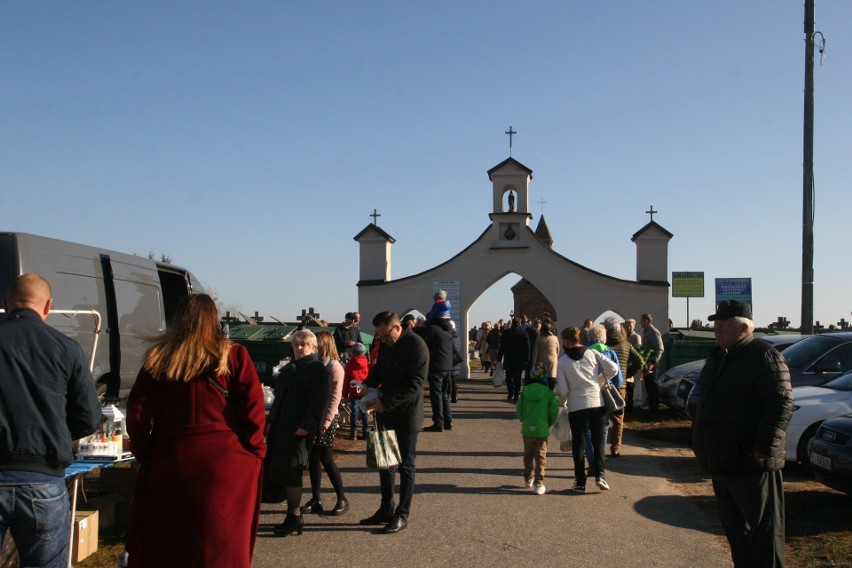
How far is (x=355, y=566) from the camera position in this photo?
6184 mm

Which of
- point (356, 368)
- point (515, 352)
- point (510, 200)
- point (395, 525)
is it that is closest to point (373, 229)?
point (510, 200)

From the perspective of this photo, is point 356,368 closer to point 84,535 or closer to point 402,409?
point 402,409

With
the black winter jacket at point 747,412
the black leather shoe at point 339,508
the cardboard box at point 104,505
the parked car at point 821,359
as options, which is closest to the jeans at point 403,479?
the black leather shoe at point 339,508

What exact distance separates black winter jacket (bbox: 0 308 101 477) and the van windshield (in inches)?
212

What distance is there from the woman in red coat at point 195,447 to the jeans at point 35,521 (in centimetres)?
37

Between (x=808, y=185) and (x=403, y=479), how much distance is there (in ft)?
40.9

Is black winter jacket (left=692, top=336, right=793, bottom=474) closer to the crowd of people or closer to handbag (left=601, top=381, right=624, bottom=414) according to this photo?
the crowd of people

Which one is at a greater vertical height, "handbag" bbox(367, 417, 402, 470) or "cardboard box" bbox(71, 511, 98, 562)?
"handbag" bbox(367, 417, 402, 470)

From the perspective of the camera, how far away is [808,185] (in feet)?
54.0

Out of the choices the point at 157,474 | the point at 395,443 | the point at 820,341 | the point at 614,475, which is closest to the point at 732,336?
the point at 395,443

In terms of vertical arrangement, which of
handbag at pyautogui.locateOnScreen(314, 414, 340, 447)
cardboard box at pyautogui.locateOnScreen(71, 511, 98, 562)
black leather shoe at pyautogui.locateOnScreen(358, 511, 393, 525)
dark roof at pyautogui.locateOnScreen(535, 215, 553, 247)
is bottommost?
black leather shoe at pyautogui.locateOnScreen(358, 511, 393, 525)

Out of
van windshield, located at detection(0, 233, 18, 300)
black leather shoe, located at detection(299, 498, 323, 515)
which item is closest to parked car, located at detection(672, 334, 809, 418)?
black leather shoe, located at detection(299, 498, 323, 515)

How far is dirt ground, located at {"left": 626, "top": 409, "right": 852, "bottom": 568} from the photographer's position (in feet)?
21.7

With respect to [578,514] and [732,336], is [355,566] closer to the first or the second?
[578,514]
